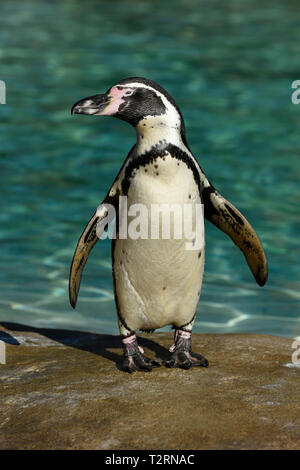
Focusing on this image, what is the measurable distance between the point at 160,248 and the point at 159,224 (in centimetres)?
11

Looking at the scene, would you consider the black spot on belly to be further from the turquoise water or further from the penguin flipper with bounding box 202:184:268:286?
the turquoise water

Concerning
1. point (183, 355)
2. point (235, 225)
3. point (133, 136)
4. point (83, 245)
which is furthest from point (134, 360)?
point (133, 136)

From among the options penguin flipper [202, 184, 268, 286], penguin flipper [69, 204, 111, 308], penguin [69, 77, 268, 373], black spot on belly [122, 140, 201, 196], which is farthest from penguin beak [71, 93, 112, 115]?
penguin flipper [202, 184, 268, 286]

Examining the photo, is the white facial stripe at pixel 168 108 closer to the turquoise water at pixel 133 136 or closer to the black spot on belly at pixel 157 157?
the black spot on belly at pixel 157 157

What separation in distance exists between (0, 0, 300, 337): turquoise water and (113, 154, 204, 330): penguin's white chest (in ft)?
6.39

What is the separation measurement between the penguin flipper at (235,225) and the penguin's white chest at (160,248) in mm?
154

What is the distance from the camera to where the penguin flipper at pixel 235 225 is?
3.42 m

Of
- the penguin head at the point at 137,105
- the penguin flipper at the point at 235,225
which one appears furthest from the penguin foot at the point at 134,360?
the penguin head at the point at 137,105

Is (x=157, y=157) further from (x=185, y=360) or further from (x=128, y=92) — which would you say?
(x=185, y=360)

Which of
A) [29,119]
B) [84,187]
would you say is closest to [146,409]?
[84,187]

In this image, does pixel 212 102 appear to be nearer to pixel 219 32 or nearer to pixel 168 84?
pixel 168 84

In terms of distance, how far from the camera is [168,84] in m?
10.3

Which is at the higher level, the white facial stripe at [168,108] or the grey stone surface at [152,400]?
the white facial stripe at [168,108]

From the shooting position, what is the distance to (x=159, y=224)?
3.19 m
